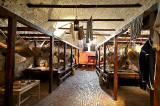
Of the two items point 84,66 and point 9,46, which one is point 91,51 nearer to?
point 84,66

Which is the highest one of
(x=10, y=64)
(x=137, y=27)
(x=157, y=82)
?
(x=137, y=27)

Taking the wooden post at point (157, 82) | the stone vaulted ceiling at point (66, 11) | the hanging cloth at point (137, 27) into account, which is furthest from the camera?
the stone vaulted ceiling at point (66, 11)

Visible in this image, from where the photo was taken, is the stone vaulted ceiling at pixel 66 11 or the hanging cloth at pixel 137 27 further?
the stone vaulted ceiling at pixel 66 11

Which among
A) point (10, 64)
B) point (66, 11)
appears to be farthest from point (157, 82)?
point (66, 11)

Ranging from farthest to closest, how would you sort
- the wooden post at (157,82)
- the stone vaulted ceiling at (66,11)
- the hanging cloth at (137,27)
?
the stone vaulted ceiling at (66,11) → the hanging cloth at (137,27) → the wooden post at (157,82)

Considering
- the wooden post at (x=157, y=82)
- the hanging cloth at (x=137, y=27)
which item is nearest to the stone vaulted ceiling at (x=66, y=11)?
the hanging cloth at (x=137, y=27)

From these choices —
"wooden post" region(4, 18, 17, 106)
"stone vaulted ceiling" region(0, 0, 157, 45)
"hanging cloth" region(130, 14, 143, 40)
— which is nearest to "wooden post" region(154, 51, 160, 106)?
"hanging cloth" region(130, 14, 143, 40)

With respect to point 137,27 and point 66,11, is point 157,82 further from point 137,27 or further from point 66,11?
point 66,11

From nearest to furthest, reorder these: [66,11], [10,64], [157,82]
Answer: [157,82] → [10,64] → [66,11]

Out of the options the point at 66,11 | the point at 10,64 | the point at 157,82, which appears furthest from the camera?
the point at 66,11

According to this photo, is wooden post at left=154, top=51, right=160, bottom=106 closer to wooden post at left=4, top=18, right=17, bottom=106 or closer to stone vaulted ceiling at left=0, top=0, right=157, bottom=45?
wooden post at left=4, top=18, right=17, bottom=106

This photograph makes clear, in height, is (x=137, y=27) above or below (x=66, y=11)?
below

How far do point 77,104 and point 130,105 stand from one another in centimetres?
151

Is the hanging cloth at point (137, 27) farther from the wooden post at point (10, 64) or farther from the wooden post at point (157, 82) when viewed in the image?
the wooden post at point (10, 64)
